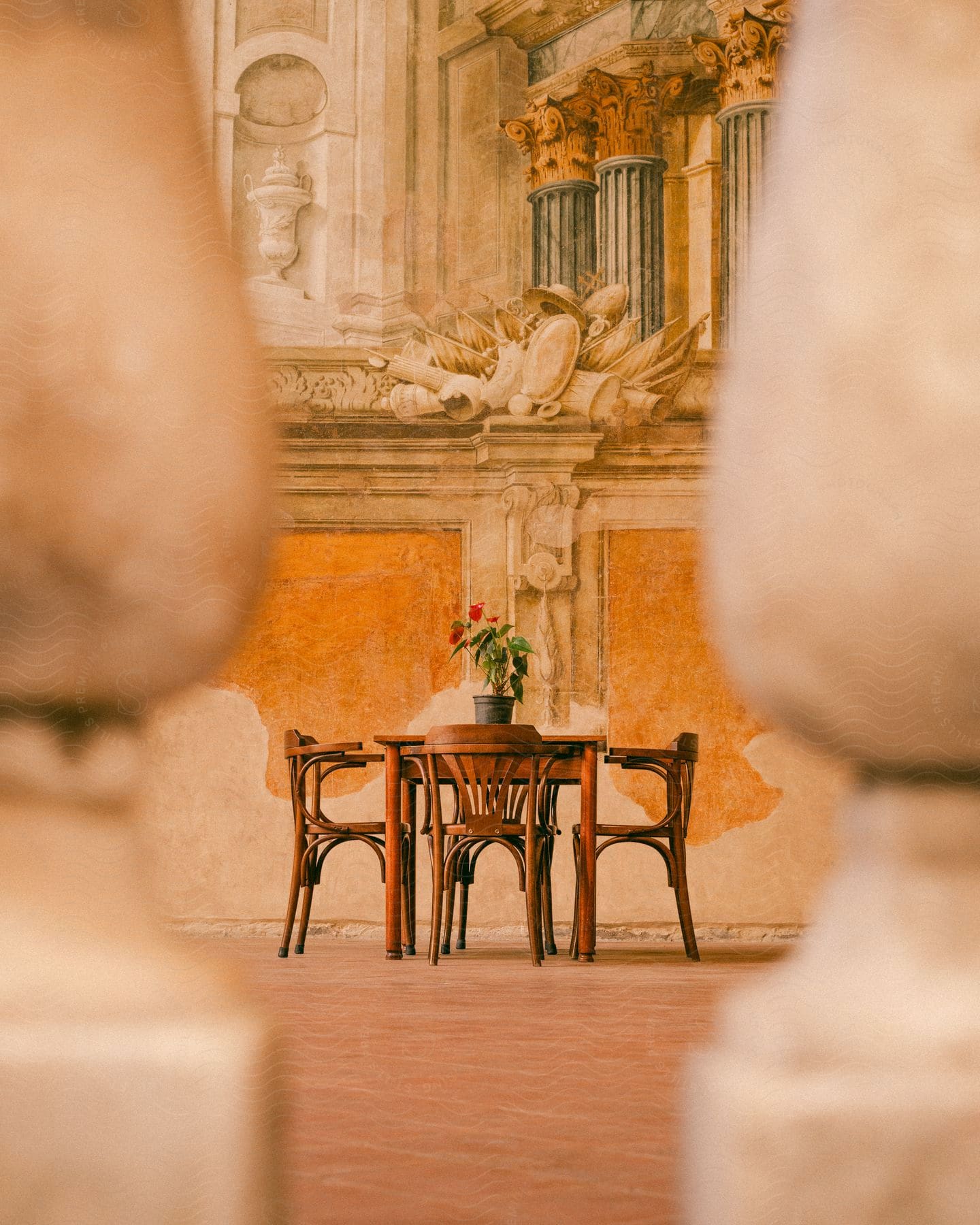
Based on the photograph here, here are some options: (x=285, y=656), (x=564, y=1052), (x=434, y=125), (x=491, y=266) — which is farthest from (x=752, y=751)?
(x=564, y=1052)

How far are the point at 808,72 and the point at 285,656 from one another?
8312 millimetres

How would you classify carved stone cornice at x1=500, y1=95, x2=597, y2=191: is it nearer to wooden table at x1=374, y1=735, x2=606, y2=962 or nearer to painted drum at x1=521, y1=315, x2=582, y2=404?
painted drum at x1=521, y1=315, x2=582, y2=404

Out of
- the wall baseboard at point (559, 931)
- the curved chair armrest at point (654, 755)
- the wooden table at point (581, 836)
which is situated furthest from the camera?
the wall baseboard at point (559, 931)

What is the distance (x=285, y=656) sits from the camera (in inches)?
347

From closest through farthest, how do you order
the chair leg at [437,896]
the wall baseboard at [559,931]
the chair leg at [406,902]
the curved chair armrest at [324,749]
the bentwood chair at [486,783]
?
the chair leg at [437,896] < the bentwood chair at [486,783] < the curved chair armrest at [324,749] < the chair leg at [406,902] < the wall baseboard at [559,931]

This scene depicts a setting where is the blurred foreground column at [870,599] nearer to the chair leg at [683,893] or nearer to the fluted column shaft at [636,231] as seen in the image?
the chair leg at [683,893]

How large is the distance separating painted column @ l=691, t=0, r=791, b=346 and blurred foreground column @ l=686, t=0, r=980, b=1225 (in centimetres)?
884

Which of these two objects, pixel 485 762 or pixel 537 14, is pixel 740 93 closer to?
pixel 537 14

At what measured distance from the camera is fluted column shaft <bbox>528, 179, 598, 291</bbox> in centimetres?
945

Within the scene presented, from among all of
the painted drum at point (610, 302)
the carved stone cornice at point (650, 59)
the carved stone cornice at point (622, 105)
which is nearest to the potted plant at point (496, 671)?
the painted drum at point (610, 302)

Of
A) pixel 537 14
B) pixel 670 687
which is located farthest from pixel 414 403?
pixel 537 14

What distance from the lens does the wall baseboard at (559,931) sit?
8391 millimetres

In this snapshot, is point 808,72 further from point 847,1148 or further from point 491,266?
point 491,266

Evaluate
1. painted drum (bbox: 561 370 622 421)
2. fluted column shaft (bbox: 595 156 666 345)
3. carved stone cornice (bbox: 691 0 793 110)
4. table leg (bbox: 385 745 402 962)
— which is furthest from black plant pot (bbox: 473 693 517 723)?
carved stone cornice (bbox: 691 0 793 110)
